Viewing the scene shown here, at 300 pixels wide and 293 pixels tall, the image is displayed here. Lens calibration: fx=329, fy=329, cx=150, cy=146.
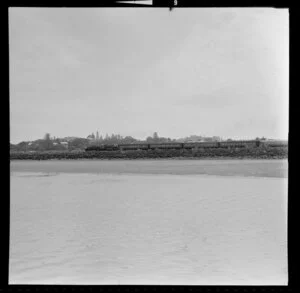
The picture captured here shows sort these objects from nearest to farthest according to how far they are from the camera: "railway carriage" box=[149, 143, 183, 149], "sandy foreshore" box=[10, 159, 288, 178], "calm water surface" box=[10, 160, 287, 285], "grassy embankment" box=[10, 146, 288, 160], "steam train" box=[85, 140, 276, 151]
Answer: "calm water surface" box=[10, 160, 287, 285], "sandy foreshore" box=[10, 159, 288, 178], "grassy embankment" box=[10, 146, 288, 160], "steam train" box=[85, 140, 276, 151], "railway carriage" box=[149, 143, 183, 149]

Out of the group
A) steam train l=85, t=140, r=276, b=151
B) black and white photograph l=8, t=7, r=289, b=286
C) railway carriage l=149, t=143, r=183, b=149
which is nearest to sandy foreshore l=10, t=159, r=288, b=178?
black and white photograph l=8, t=7, r=289, b=286

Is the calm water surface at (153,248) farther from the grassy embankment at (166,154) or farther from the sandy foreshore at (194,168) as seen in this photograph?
the grassy embankment at (166,154)

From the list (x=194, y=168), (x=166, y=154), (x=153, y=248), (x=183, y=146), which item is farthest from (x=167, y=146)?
(x=153, y=248)

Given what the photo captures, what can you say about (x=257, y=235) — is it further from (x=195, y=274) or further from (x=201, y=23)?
(x=201, y=23)

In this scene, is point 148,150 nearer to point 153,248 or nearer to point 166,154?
point 166,154

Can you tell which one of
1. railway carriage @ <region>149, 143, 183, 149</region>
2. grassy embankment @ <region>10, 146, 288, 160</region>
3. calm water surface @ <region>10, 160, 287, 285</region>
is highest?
railway carriage @ <region>149, 143, 183, 149</region>

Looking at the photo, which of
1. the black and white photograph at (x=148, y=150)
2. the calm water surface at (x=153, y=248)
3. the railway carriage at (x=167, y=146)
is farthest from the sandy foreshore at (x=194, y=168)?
the calm water surface at (x=153, y=248)

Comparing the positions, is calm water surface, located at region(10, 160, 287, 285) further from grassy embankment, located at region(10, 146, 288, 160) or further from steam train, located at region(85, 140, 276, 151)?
steam train, located at region(85, 140, 276, 151)

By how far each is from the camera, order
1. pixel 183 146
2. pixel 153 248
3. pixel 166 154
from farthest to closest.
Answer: pixel 183 146, pixel 166 154, pixel 153 248
